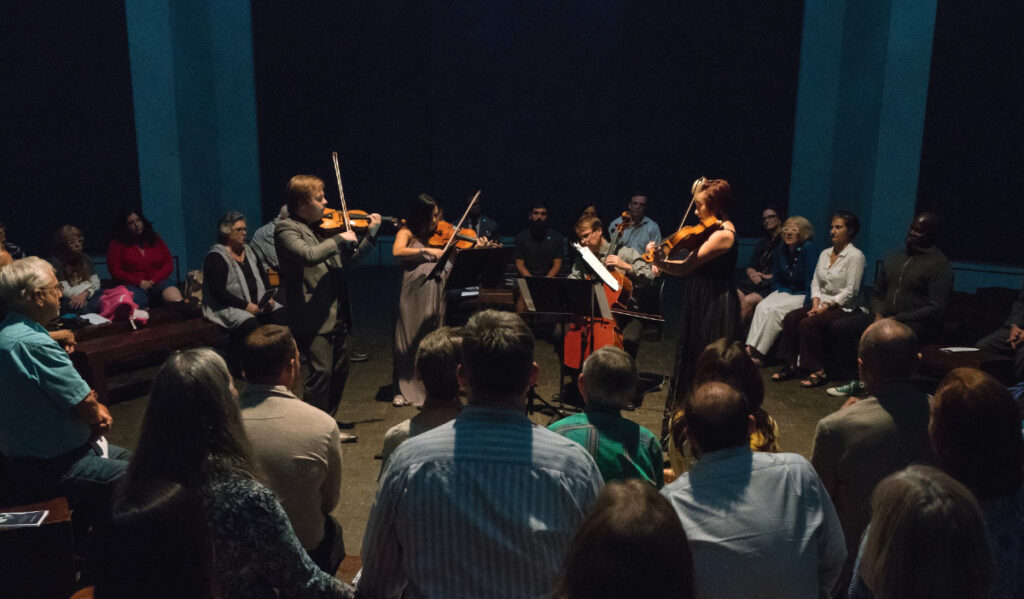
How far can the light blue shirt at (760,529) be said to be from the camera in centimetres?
175

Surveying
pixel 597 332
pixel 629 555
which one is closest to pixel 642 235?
pixel 597 332

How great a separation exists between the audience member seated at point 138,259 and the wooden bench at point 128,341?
2.72 feet

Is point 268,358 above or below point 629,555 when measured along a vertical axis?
below

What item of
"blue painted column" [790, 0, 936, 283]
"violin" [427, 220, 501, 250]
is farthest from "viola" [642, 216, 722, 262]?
"blue painted column" [790, 0, 936, 283]

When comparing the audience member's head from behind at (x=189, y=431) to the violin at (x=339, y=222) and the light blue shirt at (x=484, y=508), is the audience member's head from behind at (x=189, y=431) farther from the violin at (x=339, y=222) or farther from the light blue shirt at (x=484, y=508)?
the violin at (x=339, y=222)

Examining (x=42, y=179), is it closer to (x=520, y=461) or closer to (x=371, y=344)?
(x=371, y=344)

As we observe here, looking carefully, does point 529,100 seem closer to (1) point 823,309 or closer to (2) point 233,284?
(1) point 823,309

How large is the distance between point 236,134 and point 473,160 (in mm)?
3416

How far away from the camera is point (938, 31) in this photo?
8.62m

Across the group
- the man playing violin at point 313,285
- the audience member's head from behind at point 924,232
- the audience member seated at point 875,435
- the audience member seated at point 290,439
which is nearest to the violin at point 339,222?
the man playing violin at point 313,285

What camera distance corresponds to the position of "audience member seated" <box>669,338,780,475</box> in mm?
2680

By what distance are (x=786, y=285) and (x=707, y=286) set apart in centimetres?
272

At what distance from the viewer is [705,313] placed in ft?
14.1

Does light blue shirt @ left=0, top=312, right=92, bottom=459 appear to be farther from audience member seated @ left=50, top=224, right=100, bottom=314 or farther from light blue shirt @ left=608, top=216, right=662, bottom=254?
light blue shirt @ left=608, top=216, right=662, bottom=254
